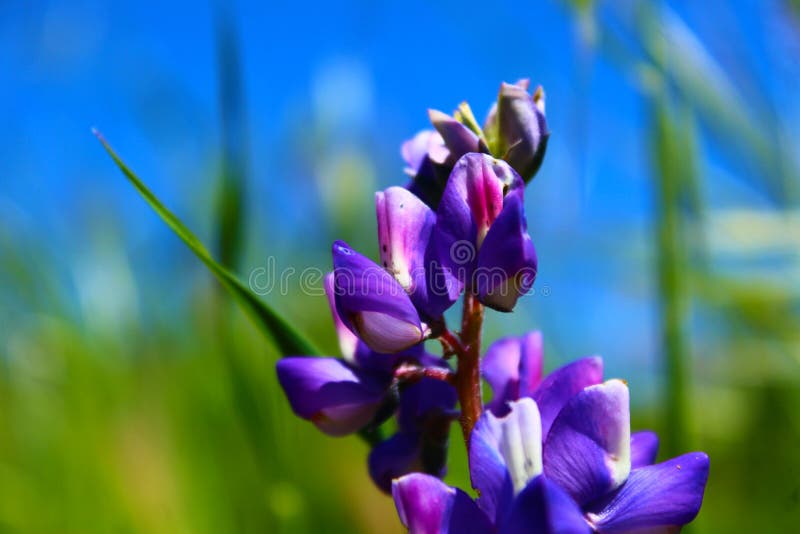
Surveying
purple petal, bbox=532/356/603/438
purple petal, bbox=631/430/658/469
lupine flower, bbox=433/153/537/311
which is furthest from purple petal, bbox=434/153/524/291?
purple petal, bbox=631/430/658/469

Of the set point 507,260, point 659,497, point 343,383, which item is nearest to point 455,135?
point 507,260

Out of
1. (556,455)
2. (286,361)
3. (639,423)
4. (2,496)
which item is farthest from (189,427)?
(556,455)

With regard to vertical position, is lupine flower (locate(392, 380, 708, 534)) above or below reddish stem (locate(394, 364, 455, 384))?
below

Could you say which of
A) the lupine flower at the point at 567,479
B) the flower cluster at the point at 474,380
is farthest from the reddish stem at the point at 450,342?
the lupine flower at the point at 567,479

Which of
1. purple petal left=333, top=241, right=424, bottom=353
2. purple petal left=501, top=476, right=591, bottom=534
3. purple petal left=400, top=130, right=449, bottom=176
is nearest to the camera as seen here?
purple petal left=501, top=476, right=591, bottom=534

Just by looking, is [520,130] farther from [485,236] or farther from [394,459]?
[394,459]

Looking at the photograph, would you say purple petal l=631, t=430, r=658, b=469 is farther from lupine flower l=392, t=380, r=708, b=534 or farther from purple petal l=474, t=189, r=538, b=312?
purple petal l=474, t=189, r=538, b=312

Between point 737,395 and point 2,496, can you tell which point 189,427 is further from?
point 737,395
